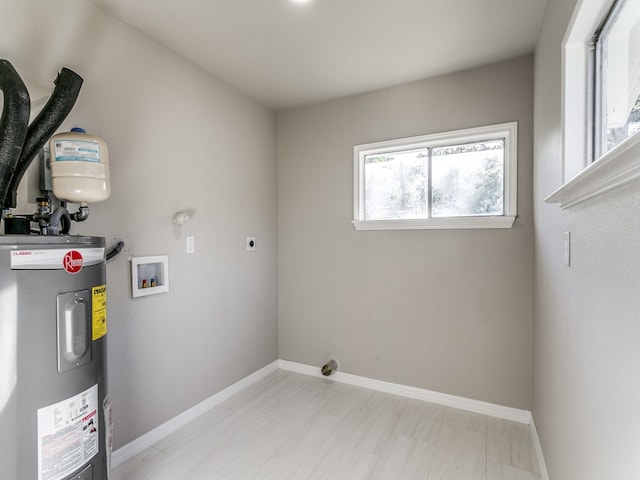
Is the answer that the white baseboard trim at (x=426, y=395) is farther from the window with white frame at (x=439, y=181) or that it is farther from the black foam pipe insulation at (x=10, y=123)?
the black foam pipe insulation at (x=10, y=123)

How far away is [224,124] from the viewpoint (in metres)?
2.62

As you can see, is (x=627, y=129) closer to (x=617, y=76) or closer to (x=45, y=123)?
(x=617, y=76)

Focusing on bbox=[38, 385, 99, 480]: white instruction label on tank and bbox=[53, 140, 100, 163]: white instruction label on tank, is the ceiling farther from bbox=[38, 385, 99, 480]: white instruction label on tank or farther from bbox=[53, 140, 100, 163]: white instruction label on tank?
bbox=[38, 385, 99, 480]: white instruction label on tank

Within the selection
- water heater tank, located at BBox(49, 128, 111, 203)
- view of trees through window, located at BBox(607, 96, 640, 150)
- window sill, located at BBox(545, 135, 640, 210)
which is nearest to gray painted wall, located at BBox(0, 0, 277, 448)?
water heater tank, located at BBox(49, 128, 111, 203)

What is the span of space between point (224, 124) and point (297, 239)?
121 centimetres

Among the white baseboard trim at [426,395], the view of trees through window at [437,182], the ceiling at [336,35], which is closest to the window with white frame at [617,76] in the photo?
the ceiling at [336,35]

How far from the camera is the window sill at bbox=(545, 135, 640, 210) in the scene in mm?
614

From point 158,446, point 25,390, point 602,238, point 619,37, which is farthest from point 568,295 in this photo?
point 158,446

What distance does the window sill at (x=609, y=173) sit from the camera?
0.61 metres

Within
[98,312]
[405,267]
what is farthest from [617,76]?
[98,312]

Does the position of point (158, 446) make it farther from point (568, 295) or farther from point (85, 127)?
point (568, 295)

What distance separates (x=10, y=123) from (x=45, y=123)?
154mm

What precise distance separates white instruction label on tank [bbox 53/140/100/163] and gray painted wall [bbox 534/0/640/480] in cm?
189

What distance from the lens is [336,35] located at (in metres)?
2.05
